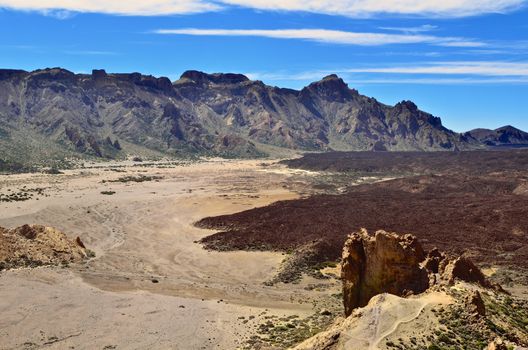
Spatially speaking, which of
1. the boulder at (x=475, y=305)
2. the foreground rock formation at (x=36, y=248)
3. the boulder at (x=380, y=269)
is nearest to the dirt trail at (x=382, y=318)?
the boulder at (x=475, y=305)

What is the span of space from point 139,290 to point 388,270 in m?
20.2

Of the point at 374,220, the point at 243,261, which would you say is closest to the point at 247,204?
the point at 374,220

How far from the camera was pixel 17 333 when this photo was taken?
30.3m

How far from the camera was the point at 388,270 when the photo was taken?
92.5 feet

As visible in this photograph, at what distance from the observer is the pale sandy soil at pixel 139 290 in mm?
30264

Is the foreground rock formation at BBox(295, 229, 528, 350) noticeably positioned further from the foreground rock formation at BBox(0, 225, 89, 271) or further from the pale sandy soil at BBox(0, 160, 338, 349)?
the foreground rock formation at BBox(0, 225, 89, 271)

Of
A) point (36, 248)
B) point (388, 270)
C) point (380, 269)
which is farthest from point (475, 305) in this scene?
point (36, 248)

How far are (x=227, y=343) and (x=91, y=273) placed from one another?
19.1 metres

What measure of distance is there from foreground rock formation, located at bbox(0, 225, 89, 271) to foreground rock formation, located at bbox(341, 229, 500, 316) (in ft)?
91.9

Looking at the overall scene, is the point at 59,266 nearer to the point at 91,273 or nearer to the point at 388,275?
the point at 91,273

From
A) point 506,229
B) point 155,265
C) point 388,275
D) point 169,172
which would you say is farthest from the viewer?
point 169,172

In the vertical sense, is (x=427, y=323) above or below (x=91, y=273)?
above

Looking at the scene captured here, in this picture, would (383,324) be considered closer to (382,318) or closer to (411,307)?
(382,318)

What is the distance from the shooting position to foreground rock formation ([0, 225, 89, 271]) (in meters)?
43.9
